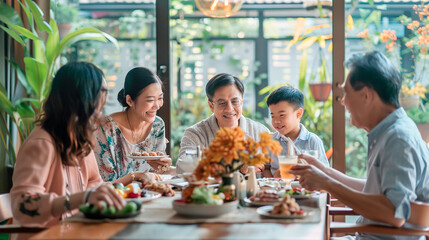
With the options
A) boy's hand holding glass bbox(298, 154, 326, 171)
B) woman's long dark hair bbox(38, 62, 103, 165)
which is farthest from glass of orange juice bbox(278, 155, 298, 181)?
woman's long dark hair bbox(38, 62, 103, 165)

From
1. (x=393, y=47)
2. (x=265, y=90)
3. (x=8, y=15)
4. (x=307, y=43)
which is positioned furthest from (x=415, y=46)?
(x=8, y=15)

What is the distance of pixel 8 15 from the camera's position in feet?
13.1

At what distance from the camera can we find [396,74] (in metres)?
2.21

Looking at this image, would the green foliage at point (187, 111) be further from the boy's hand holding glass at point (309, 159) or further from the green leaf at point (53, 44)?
the boy's hand holding glass at point (309, 159)

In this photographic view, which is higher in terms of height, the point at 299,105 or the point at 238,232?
the point at 299,105

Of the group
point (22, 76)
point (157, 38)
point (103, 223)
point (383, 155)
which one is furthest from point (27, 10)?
point (383, 155)

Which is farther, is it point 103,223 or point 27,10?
point 27,10

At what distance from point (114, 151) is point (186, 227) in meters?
1.66

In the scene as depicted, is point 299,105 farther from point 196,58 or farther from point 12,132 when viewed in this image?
point 12,132

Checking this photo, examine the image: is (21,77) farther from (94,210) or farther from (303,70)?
(94,210)

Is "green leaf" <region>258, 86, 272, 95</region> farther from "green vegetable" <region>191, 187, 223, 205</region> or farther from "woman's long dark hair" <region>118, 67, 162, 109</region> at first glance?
"green vegetable" <region>191, 187, 223, 205</region>

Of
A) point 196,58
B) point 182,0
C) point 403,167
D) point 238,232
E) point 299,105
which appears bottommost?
point 238,232

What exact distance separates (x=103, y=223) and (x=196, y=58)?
11.1 feet

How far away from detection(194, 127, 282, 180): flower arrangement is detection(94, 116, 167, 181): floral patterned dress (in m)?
1.36
